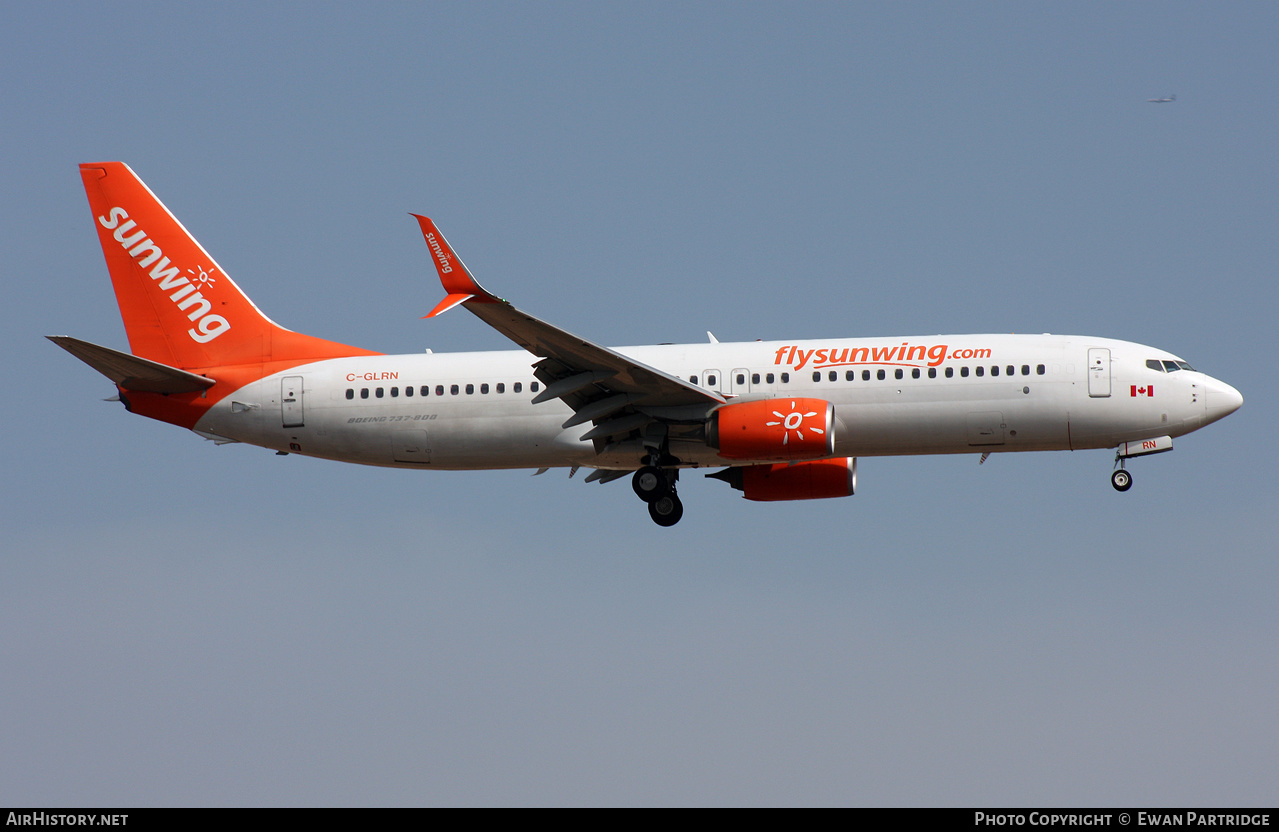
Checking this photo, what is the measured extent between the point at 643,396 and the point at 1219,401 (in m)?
14.5

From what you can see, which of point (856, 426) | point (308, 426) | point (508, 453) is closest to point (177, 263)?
point (308, 426)

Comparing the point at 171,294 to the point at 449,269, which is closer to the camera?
the point at 449,269

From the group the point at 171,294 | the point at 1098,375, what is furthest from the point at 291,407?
the point at 1098,375

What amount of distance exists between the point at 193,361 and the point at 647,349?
1294 cm

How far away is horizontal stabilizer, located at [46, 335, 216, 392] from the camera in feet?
122

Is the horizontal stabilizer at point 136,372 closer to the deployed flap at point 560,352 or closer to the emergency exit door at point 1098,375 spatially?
the deployed flap at point 560,352

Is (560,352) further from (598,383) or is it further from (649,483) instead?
(649,483)

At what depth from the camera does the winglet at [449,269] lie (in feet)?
101

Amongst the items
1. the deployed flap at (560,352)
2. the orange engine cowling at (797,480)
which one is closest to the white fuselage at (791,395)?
the deployed flap at (560,352)

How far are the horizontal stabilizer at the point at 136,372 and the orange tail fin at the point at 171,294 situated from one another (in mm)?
1456

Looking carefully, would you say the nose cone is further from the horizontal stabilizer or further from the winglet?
the horizontal stabilizer

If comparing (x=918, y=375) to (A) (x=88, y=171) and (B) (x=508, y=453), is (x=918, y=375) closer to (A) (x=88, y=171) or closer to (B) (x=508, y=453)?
(B) (x=508, y=453)

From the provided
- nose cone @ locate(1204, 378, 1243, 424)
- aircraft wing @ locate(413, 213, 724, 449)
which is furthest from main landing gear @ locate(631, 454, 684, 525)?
nose cone @ locate(1204, 378, 1243, 424)

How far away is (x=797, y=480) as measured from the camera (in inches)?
1585
